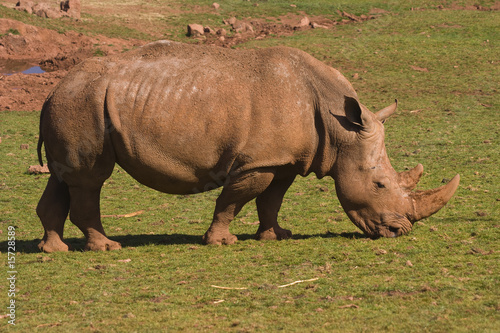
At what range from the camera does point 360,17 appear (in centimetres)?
2858

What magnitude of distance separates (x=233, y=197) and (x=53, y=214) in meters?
2.07

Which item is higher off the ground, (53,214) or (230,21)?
(53,214)

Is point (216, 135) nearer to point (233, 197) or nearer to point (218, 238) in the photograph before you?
point (233, 197)

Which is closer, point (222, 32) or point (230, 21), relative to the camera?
point (222, 32)

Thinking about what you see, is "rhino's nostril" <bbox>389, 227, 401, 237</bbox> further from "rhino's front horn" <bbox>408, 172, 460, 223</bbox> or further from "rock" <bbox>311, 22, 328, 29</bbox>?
"rock" <bbox>311, 22, 328, 29</bbox>

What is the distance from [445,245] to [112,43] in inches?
738

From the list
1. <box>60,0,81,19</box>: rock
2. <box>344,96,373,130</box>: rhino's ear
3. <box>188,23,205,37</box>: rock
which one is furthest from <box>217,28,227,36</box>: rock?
<box>344,96,373,130</box>: rhino's ear

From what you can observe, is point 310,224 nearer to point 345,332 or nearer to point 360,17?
point 345,332

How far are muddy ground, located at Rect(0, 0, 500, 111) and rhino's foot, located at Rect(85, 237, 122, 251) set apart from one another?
37.6 feet

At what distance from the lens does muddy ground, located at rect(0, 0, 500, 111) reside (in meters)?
19.9

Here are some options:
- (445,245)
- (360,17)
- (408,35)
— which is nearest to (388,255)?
(445,245)

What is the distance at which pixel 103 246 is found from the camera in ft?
27.0

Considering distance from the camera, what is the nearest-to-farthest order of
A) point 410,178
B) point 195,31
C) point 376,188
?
1. point 376,188
2. point 410,178
3. point 195,31

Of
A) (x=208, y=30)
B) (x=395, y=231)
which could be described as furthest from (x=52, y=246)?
(x=208, y=30)
